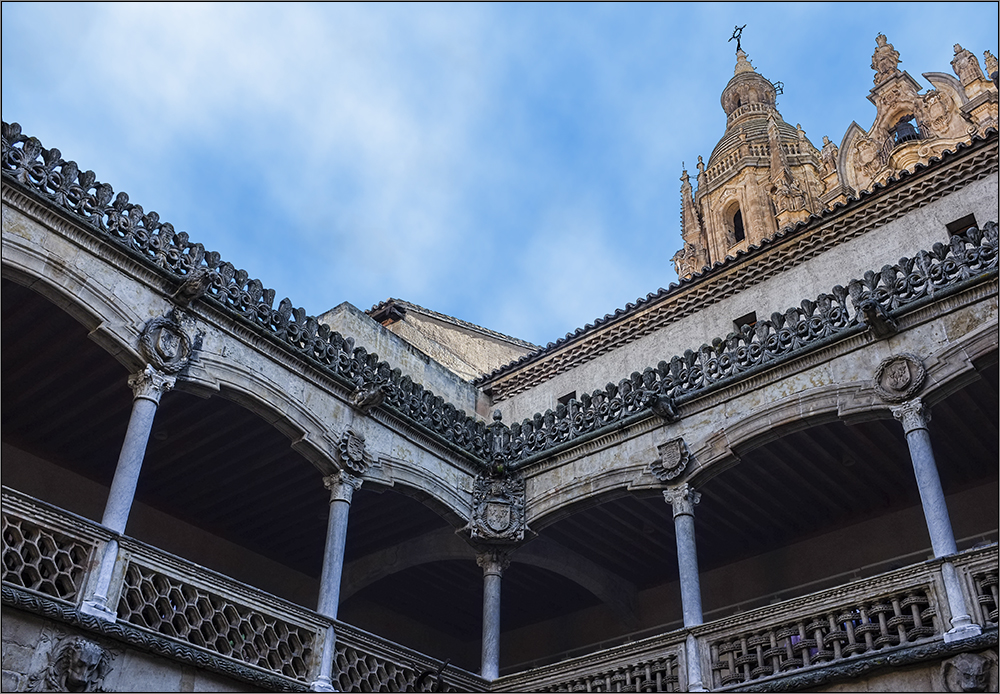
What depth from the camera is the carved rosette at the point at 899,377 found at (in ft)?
38.0

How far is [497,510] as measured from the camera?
1499 cm

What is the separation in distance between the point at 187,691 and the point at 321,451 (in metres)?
3.84

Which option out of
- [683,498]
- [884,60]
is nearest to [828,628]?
[683,498]

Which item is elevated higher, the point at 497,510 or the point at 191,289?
the point at 191,289

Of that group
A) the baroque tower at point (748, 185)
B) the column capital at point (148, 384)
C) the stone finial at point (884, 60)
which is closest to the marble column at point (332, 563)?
the column capital at point (148, 384)

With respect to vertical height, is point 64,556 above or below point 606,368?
below

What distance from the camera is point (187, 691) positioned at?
397 inches

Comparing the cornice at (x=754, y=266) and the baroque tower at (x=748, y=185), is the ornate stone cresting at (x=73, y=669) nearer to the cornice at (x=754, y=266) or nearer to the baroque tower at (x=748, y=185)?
the cornice at (x=754, y=266)

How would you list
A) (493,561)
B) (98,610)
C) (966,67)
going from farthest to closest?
(966,67) → (493,561) → (98,610)

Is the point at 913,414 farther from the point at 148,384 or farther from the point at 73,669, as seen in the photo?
the point at 73,669

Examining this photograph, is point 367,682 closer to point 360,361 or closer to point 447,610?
point 360,361

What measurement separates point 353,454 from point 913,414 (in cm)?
727

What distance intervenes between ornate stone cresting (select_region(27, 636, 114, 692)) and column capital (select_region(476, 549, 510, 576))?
6.53 metres

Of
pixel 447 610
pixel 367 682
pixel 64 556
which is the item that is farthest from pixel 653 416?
pixel 64 556
